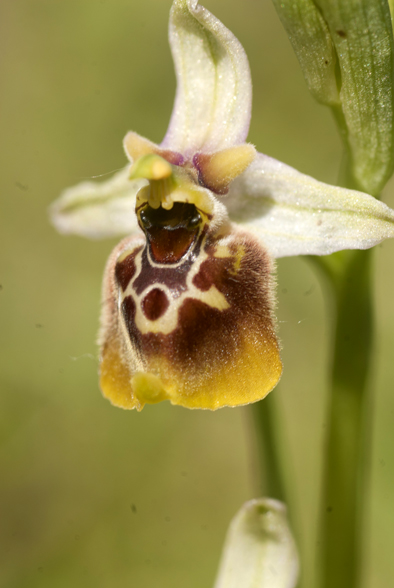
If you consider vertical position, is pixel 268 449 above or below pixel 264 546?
above

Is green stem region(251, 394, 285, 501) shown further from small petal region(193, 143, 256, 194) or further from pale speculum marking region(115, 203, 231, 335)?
small petal region(193, 143, 256, 194)

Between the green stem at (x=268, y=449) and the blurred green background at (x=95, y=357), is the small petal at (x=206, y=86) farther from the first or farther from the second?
the blurred green background at (x=95, y=357)

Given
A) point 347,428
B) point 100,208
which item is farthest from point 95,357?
point 347,428

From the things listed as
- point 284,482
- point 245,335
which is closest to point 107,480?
point 284,482

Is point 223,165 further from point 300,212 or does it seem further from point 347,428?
point 347,428

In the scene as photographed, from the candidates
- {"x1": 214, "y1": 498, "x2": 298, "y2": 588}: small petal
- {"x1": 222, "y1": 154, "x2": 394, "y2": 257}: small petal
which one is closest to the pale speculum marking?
{"x1": 222, "y1": 154, "x2": 394, "y2": 257}: small petal
